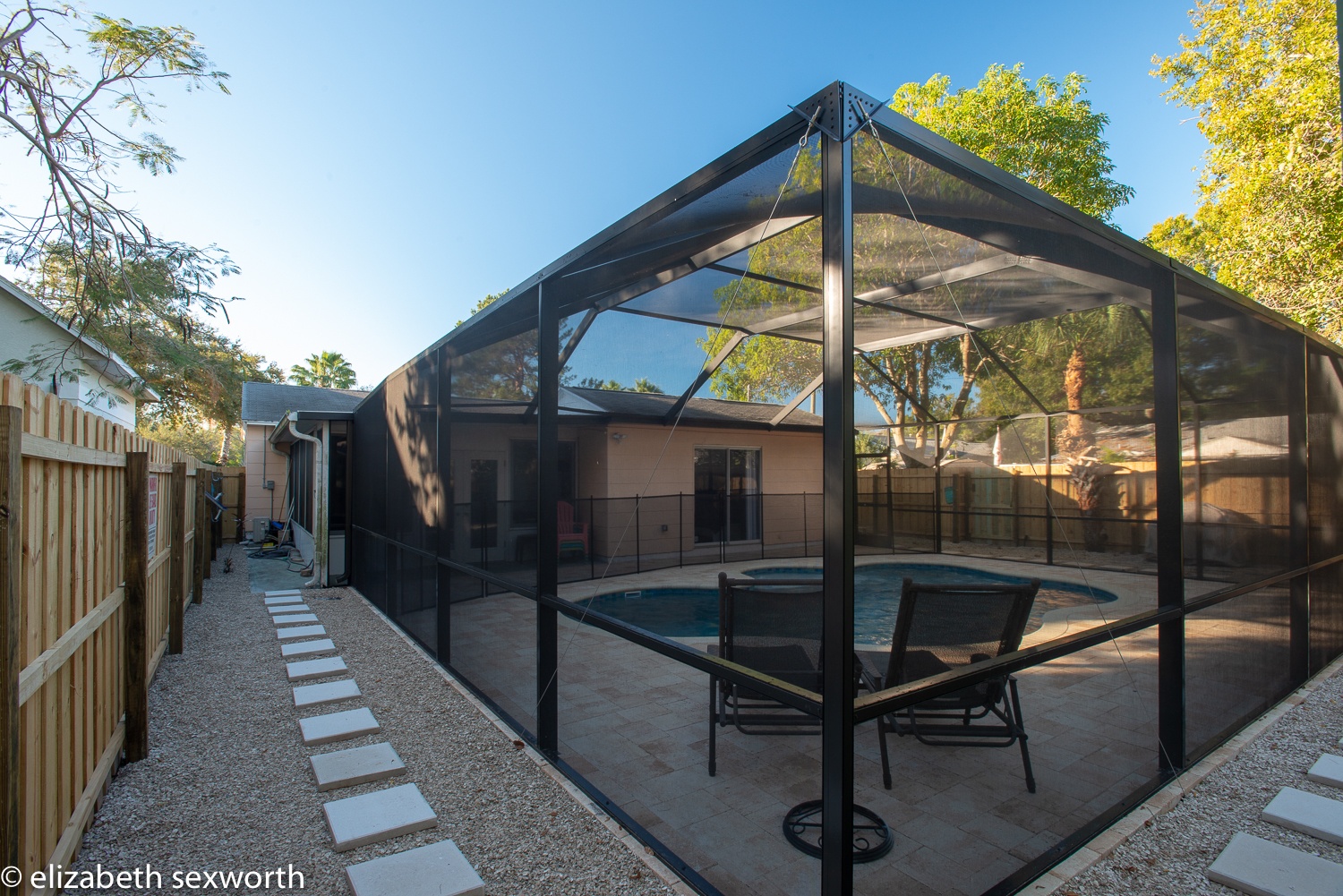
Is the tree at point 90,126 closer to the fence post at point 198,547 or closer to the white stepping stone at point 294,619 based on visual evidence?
the fence post at point 198,547

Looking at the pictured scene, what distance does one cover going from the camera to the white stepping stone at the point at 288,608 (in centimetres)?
610

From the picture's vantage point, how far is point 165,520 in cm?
458

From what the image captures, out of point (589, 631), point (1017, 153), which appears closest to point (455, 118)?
point (589, 631)

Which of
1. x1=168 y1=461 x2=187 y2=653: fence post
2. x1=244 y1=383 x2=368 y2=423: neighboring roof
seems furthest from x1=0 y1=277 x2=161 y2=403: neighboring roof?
x1=244 y1=383 x2=368 y2=423: neighboring roof

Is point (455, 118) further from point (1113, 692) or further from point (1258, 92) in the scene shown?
point (1258, 92)

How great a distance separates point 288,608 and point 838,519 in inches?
253

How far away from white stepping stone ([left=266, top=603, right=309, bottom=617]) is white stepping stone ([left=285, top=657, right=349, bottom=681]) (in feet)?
6.42

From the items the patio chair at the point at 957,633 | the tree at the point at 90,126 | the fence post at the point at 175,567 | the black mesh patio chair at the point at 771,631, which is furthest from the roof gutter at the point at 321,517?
the patio chair at the point at 957,633

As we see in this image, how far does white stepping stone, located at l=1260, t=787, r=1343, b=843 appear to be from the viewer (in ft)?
7.47

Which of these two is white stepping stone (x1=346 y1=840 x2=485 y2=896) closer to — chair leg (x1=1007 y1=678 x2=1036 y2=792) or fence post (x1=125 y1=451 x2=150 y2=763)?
fence post (x1=125 y1=451 x2=150 y2=763)

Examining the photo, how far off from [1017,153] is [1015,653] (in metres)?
14.3

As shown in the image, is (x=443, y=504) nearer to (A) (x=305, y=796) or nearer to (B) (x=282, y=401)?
(A) (x=305, y=796)

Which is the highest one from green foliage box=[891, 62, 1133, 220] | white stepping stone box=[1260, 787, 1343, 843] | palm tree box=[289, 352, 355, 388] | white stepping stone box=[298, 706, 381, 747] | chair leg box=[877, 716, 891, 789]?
green foliage box=[891, 62, 1133, 220]

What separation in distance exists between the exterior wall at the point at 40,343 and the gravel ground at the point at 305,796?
11.8 feet
